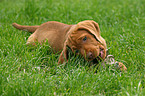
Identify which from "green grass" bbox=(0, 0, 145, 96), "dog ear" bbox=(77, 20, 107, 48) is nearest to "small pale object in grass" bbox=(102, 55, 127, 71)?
"green grass" bbox=(0, 0, 145, 96)

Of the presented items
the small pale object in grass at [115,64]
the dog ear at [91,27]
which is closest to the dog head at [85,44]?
the dog ear at [91,27]

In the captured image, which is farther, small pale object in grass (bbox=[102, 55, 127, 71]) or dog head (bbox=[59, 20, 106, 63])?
small pale object in grass (bbox=[102, 55, 127, 71])

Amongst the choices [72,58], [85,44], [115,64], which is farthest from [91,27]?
[115,64]

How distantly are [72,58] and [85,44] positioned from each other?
0.36m

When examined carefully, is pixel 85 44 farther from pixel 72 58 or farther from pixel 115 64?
pixel 115 64

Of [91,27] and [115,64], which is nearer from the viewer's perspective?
[115,64]

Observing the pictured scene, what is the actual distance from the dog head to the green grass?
192 mm

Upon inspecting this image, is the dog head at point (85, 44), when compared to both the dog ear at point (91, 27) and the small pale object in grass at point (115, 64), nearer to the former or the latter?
the dog ear at point (91, 27)

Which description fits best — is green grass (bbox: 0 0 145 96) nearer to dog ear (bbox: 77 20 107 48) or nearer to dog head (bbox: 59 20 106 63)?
dog head (bbox: 59 20 106 63)

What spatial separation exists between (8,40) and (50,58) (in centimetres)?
107

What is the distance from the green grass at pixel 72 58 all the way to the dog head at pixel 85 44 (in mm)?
192

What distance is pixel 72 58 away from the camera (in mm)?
3770

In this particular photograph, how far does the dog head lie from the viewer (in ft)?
11.5

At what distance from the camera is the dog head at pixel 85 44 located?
11.5 feet
